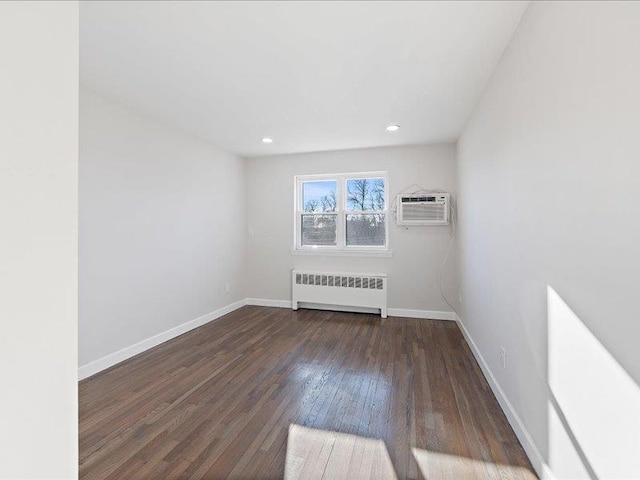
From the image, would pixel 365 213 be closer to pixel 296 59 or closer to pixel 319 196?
pixel 319 196

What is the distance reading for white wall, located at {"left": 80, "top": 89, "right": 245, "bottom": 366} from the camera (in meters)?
2.66

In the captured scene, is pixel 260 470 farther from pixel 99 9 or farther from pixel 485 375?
pixel 99 9

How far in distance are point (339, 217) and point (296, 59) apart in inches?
110

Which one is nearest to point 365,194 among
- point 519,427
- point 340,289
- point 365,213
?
point 365,213

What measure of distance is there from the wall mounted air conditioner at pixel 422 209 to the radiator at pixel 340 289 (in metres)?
0.88

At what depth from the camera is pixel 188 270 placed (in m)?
3.79

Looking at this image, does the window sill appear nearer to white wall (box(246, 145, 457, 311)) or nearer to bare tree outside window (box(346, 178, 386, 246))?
white wall (box(246, 145, 457, 311))

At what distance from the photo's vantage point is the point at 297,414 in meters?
2.07

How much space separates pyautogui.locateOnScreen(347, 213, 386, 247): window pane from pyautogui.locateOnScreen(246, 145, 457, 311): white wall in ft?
0.69
